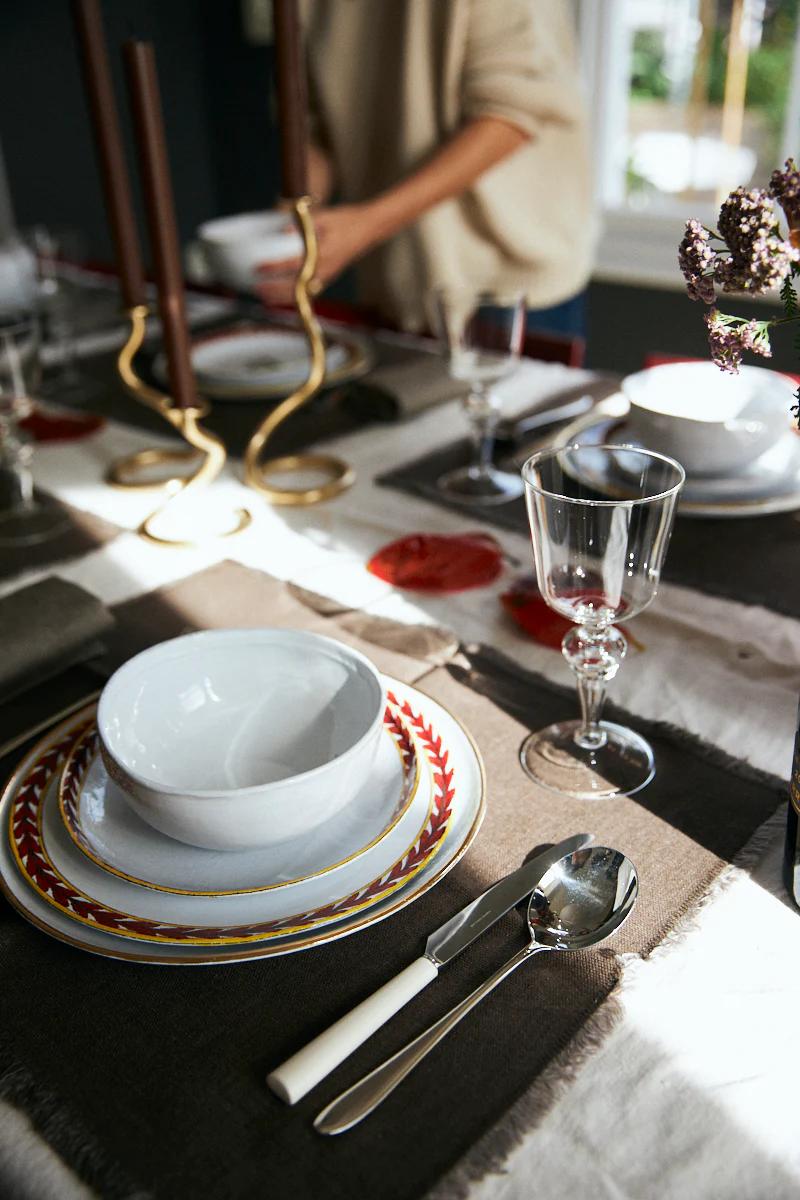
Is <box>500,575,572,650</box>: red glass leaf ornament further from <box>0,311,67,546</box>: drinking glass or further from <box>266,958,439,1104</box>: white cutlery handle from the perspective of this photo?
<box>0,311,67,546</box>: drinking glass

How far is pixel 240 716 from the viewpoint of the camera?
0.69 metres

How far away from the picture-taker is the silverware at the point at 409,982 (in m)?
0.48

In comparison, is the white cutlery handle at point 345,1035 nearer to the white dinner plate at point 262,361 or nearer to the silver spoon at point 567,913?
the silver spoon at point 567,913

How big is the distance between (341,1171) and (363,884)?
149 millimetres

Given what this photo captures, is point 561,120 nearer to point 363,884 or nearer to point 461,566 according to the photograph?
point 461,566

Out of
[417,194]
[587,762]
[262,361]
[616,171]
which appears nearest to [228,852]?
[587,762]

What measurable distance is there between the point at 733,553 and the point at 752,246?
50 centimetres

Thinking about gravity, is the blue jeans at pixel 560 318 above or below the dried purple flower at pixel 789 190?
below

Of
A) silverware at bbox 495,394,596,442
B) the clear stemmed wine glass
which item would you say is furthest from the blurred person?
the clear stemmed wine glass

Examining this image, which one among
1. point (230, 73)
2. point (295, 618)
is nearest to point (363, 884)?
point (295, 618)

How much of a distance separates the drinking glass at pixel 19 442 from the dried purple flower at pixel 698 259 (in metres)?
0.72

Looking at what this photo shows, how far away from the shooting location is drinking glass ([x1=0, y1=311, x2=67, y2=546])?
3.46ft

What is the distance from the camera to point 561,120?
1.75 metres

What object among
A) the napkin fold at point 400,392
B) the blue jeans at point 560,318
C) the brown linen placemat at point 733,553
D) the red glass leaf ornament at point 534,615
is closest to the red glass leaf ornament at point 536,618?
the red glass leaf ornament at point 534,615
